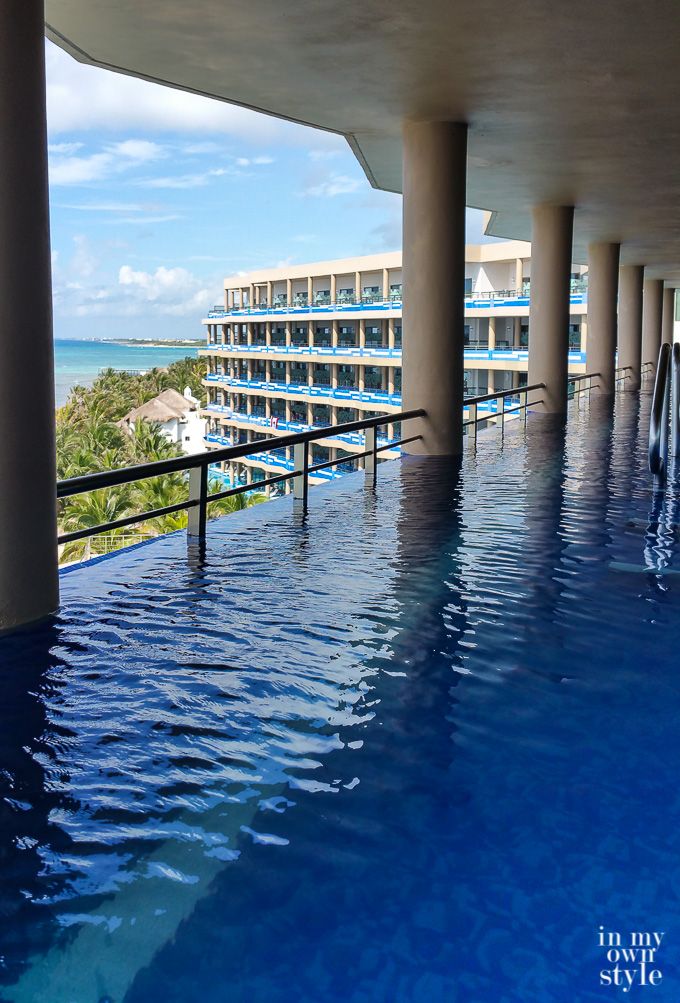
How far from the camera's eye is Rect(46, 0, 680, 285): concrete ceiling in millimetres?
7078

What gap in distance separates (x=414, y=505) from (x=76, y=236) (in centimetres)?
14063

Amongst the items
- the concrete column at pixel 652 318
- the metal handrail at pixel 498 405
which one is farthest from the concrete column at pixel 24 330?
the concrete column at pixel 652 318

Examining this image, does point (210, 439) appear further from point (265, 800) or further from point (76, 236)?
point (76, 236)

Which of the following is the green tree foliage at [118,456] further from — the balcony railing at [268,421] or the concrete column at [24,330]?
the concrete column at [24,330]

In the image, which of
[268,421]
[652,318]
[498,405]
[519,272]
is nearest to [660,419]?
[498,405]

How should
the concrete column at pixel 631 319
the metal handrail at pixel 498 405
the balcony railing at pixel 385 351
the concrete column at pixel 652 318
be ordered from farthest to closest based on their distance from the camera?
the balcony railing at pixel 385 351 < the concrete column at pixel 652 318 < the concrete column at pixel 631 319 < the metal handrail at pixel 498 405

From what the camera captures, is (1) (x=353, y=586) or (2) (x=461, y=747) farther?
(1) (x=353, y=586)

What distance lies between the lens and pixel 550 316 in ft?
58.6

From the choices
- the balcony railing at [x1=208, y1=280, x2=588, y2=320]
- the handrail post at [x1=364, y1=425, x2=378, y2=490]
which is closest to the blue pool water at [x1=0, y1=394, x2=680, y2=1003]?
the handrail post at [x1=364, y1=425, x2=378, y2=490]

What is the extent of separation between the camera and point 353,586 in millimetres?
5434

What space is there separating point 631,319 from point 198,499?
77.8 ft

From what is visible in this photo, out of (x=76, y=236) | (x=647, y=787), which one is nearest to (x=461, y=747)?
(x=647, y=787)

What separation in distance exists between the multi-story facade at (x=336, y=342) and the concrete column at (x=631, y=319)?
7.34 m

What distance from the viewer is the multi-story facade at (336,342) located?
1682 inches
